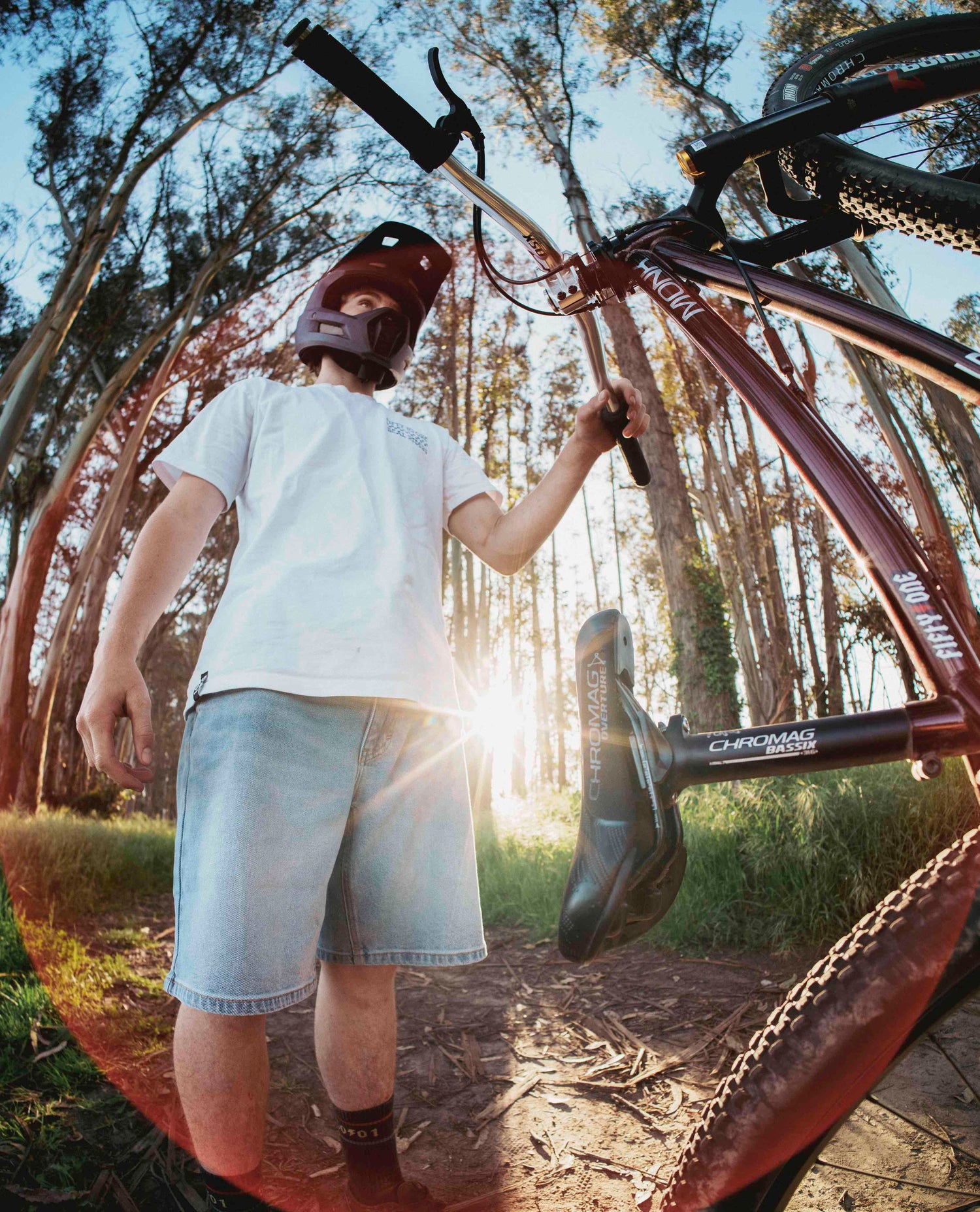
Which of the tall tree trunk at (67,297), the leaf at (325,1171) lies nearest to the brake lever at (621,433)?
the leaf at (325,1171)

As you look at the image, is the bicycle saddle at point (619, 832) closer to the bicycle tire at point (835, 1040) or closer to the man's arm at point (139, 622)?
the bicycle tire at point (835, 1040)

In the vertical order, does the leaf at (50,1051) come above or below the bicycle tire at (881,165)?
below

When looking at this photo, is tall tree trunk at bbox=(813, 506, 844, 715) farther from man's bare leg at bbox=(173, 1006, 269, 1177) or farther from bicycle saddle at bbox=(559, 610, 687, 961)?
man's bare leg at bbox=(173, 1006, 269, 1177)

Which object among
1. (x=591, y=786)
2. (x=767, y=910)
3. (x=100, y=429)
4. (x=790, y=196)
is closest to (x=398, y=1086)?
(x=591, y=786)

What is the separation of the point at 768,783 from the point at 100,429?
30.3 ft

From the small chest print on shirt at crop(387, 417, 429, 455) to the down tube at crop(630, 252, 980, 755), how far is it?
77cm

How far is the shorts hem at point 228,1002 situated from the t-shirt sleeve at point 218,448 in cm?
91

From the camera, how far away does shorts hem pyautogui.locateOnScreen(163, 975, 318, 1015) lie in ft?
3.62

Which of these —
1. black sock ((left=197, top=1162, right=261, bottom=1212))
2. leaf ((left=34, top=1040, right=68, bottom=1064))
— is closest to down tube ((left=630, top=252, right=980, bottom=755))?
black sock ((left=197, top=1162, right=261, bottom=1212))

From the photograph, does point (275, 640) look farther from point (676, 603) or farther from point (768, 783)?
point (676, 603)

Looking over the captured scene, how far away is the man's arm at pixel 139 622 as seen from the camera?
1157 millimetres

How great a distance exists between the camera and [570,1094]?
2244mm

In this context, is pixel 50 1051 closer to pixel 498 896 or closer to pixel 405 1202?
pixel 405 1202

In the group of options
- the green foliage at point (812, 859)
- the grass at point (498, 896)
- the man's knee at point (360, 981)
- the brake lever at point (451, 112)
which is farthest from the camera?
the green foliage at point (812, 859)
